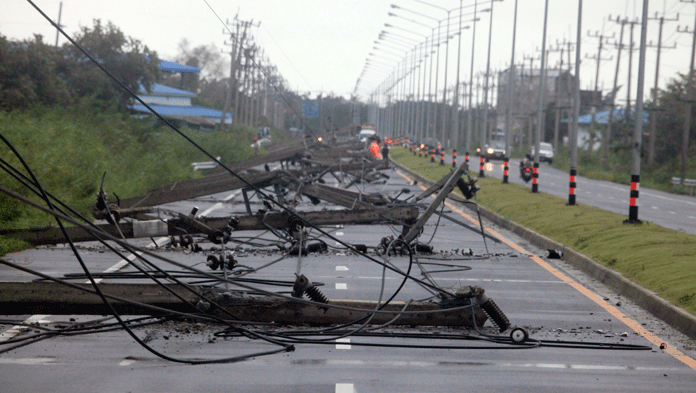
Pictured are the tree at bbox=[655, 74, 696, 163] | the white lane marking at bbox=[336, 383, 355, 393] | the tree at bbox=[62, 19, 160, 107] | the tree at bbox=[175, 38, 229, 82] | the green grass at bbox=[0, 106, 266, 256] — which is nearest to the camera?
the white lane marking at bbox=[336, 383, 355, 393]

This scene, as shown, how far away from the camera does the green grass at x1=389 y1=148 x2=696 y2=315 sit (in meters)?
10.9

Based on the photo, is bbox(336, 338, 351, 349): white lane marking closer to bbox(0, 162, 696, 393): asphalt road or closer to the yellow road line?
bbox(0, 162, 696, 393): asphalt road

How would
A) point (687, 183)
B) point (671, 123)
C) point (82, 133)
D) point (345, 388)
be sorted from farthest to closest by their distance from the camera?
1. point (671, 123)
2. point (687, 183)
3. point (82, 133)
4. point (345, 388)

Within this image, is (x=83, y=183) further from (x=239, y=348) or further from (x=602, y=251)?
(x=239, y=348)

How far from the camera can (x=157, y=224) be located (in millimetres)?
11438

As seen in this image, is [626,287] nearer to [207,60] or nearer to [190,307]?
[190,307]

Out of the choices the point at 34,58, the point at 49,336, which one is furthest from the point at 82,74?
the point at 49,336

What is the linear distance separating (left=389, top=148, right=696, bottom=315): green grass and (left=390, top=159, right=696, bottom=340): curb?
0.13 m

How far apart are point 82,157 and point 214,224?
11.5 m

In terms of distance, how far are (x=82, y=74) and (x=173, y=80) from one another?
93436 mm

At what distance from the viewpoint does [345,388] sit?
6.30m

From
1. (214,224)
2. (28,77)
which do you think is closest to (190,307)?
(214,224)

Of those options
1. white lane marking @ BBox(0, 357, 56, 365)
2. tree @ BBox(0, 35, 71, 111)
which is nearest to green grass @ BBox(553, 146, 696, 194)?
tree @ BBox(0, 35, 71, 111)

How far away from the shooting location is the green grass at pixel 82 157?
54.3 feet
